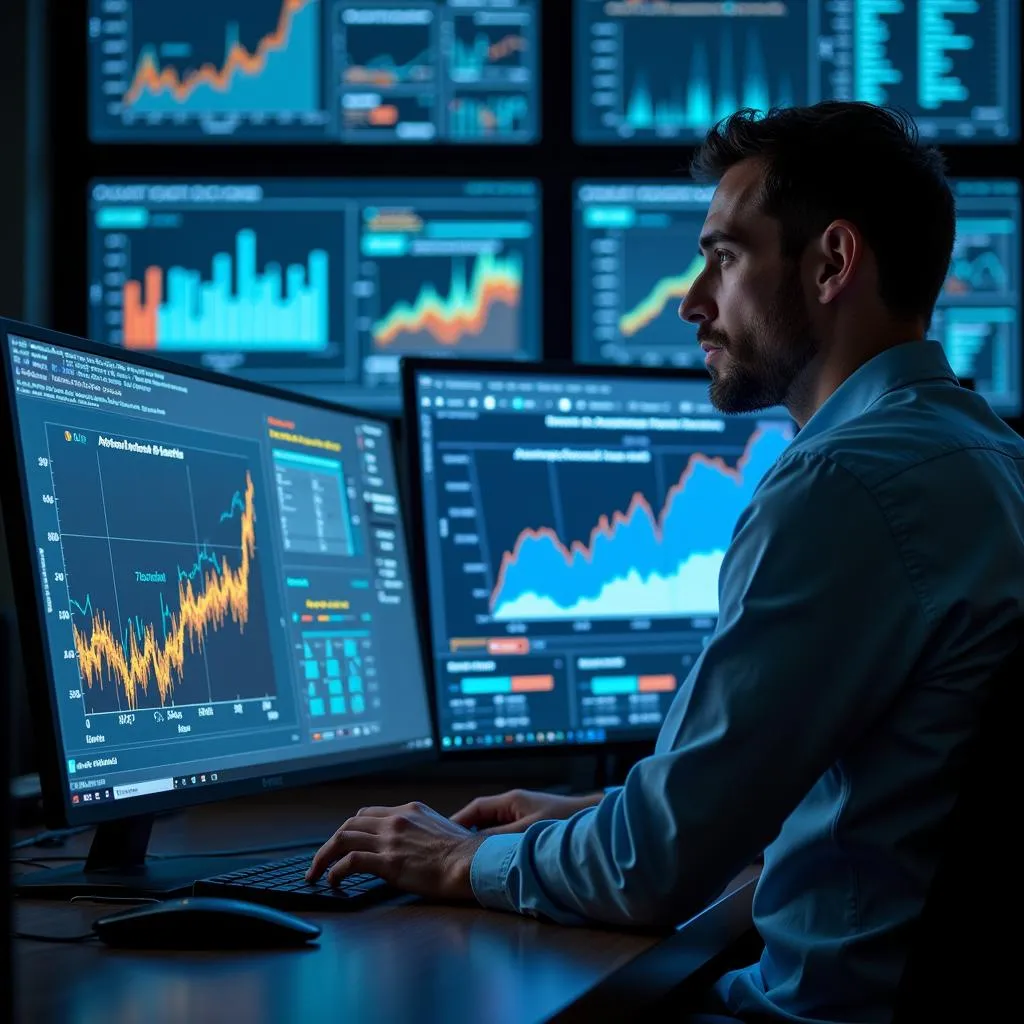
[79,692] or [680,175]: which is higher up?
[680,175]

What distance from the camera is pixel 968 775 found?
2.89 feet

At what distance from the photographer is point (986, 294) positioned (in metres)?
2.62

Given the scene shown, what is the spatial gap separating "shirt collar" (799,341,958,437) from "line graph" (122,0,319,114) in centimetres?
173

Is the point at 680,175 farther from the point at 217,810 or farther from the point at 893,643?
the point at 893,643

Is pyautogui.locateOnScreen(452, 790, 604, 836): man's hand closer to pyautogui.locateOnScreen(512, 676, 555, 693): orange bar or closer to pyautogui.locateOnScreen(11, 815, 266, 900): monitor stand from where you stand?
pyautogui.locateOnScreen(11, 815, 266, 900): monitor stand

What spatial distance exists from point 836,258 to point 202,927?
82 centimetres

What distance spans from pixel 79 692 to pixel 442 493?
2.35ft

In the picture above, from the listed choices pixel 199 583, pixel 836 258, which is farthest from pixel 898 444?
pixel 199 583

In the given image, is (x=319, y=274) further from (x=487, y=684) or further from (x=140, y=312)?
(x=487, y=684)

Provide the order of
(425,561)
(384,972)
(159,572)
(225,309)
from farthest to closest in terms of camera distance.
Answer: (225,309)
(425,561)
(159,572)
(384,972)

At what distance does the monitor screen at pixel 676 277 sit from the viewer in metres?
2.61

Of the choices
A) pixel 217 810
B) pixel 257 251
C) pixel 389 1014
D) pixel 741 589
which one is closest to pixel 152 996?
pixel 389 1014

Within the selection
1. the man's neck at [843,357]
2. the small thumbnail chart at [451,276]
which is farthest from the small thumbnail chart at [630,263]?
the man's neck at [843,357]

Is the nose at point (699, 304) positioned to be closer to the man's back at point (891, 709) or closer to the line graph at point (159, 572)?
the man's back at point (891, 709)
